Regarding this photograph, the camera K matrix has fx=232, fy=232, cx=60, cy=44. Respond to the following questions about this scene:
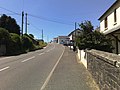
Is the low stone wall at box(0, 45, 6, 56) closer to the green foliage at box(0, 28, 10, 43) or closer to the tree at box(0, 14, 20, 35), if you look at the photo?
the green foliage at box(0, 28, 10, 43)

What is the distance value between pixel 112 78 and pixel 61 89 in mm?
3066

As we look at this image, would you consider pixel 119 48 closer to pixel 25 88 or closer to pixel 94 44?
pixel 94 44

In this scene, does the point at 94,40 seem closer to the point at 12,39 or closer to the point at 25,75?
the point at 25,75

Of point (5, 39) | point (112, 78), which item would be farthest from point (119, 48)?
point (5, 39)

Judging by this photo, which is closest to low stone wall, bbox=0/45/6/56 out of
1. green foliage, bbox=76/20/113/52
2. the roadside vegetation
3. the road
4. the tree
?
the roadside vegetation

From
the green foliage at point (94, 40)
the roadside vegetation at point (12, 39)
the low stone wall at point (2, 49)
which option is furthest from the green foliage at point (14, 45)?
the green foliage at point (94, 40)

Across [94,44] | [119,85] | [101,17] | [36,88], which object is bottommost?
[36,88]

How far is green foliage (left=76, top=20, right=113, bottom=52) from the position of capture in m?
19.5

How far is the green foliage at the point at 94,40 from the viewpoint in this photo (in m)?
19.5

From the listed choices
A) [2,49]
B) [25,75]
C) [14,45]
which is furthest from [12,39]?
[25,75]

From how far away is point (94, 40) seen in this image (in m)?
19.9

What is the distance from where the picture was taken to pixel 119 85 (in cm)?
560

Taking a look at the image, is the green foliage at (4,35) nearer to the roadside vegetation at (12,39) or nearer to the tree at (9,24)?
the roadside vegetation at (12,39)

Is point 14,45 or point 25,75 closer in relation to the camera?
point 25,75
